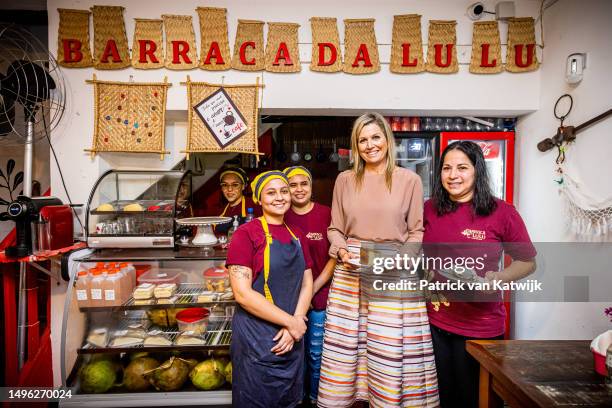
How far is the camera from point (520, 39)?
9.53 ft

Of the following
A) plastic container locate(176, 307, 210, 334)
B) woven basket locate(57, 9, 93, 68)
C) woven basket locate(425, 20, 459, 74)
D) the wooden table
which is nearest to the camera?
the wooden table

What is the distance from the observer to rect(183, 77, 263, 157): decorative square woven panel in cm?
285

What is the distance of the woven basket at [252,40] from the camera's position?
2.84m

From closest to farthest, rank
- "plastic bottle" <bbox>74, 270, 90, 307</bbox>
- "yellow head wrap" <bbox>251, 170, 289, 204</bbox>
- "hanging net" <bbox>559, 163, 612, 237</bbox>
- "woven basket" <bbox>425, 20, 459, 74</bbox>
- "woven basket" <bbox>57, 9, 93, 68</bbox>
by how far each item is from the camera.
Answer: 1. "yellow head wrap" <bbox>251, 170, 289, 204</bbox>
2. "hanging net" <bbox>559, 163, 612, 237</bbox>
3. "plastic bottle" <bbox>74, 270, 90, 307</bbox>
4. "woven basket" <bbox>57, 9, 93, 68</bbox>
5. "woven basket" <bbox>425, 20, 459, 74</bbox>

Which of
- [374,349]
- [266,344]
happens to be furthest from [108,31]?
[374,349]

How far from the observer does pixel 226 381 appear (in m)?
2.59

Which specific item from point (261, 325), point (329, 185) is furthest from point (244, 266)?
point (329, 185)

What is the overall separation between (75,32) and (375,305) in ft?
11.1

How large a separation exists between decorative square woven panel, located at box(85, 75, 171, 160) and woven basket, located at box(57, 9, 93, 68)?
0.68ft

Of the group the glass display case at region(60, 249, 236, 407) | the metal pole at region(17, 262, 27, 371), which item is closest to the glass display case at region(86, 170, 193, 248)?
the glass display case at region(60, 249, 236, 407)

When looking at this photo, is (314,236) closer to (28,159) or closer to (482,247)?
(482,247)

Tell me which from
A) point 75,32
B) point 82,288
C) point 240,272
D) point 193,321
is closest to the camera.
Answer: point 240,272

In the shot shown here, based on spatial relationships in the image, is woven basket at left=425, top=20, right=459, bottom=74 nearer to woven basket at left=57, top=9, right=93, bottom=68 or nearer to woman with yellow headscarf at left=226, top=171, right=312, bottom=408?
woman with yellow headscarf at left=226, top=171, right=312, bottom=408

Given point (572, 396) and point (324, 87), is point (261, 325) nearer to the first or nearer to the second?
point (572, 396)
